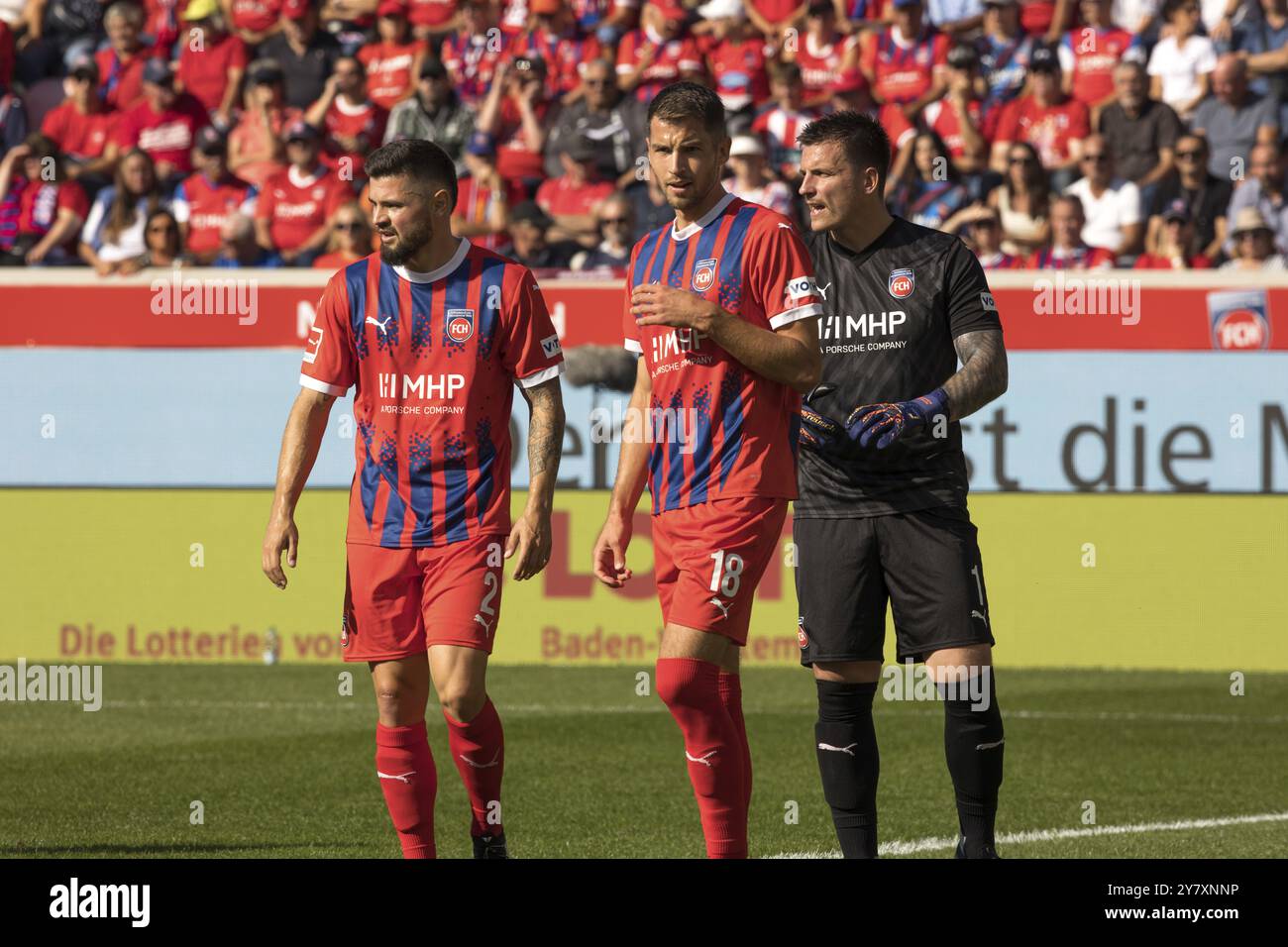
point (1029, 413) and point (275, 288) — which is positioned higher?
point (275, 288)

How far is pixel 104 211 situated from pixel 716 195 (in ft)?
36.7

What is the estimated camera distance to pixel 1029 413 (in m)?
13.2

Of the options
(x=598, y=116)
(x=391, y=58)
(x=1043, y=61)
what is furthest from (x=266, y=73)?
(x=1043, y=61)

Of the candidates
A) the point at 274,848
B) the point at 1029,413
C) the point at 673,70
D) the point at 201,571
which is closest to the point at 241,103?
the point at 673,70

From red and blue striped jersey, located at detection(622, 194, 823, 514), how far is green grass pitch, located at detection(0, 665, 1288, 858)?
1.84 metres

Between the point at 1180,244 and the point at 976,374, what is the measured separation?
350 inches

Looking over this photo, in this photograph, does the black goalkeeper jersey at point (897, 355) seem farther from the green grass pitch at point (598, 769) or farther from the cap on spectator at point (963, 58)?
the cap on spectator at point (963, 58)

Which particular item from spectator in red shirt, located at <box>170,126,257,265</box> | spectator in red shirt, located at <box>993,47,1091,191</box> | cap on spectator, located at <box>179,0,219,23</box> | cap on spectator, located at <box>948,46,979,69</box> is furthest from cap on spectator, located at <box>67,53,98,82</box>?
spectator in red shirt, located at <box>993,47,1091,191</box>

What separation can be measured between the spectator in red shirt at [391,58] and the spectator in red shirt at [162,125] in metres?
1.49

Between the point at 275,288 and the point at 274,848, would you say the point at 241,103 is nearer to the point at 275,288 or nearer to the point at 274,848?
the point at 275,288

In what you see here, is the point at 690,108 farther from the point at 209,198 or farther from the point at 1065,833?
the point at 209,198

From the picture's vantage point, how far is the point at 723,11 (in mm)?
16828

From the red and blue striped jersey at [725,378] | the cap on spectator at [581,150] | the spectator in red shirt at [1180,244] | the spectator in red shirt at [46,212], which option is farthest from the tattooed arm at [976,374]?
the spectator in red shirt at [46,212]

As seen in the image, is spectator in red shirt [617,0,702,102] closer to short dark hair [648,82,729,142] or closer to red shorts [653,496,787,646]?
short dark hair [648,82,729,142]
